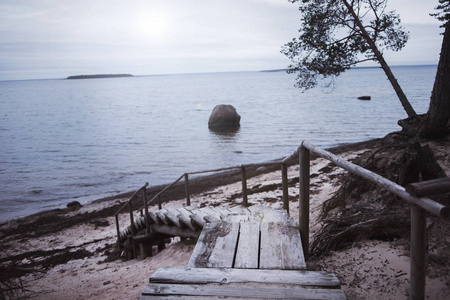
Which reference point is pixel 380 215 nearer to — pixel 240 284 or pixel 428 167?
pixel 428 167

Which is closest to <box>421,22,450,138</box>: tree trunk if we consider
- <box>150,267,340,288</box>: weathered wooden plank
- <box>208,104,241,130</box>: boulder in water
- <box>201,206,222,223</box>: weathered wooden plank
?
<box>201,206,222,223</box>: weathered wooden plank

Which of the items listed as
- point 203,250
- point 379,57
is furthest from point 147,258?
point 379,57

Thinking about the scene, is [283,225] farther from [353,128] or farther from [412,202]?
[353,128]

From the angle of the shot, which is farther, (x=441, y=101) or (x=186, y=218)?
(x=441, y=101)

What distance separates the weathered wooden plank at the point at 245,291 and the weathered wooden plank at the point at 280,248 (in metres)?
0.41

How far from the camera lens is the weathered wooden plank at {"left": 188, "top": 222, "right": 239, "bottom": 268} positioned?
9.85 feet

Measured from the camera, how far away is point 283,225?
12.6 feet

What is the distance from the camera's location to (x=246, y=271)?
2.79 meters

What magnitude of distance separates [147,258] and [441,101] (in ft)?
27.9

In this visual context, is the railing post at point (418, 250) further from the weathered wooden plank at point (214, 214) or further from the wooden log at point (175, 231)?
the wooden log at point (175, 231)

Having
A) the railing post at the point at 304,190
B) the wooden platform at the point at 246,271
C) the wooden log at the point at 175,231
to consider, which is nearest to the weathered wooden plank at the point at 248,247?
the wooden platform at the point at 246,271

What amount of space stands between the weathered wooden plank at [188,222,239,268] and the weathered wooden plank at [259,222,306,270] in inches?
12.6

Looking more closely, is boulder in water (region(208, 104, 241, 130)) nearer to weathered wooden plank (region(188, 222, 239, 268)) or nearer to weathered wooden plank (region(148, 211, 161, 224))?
weathered wooden plank (region(148, 211, 161, 224))

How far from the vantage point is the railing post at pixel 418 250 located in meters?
1.88
